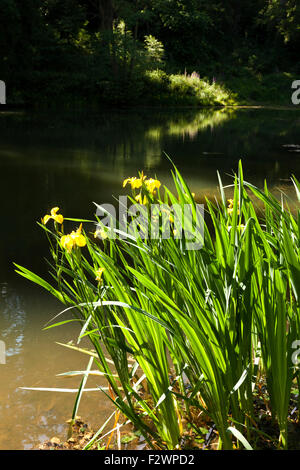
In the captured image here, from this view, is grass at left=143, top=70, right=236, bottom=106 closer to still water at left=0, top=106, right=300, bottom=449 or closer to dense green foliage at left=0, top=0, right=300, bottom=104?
dense green foliage at left=0, top=0, right=300, bottom=104

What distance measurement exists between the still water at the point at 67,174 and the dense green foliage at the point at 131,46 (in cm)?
241

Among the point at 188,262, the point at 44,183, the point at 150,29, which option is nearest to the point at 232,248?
the point at 188,262

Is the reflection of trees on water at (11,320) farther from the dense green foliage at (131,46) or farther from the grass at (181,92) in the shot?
the grass at (181,92)

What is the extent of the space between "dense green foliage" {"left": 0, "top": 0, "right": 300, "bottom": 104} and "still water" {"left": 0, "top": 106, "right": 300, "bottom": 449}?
2.41m

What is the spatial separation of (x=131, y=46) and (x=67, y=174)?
12402 mm

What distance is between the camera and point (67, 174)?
6438 mm

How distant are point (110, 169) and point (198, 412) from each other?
5469 mm

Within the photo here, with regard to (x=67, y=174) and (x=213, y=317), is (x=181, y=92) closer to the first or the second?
(x=67, y=174)

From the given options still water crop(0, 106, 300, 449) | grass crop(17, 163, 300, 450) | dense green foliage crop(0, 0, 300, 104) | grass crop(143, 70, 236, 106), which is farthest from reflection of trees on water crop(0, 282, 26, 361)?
grass crop(143, 70, 236, 106)

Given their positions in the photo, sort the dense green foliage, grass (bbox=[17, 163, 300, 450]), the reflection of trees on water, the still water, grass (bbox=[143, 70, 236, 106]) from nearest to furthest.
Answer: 1. grass (bbox=[17, 163, 300, 450])
2. the still water
3. the reflection of trees on water
4. the dense green foliage
5. grass (bbox=[143, 70, 236, 106])

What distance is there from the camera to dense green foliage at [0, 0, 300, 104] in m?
16.1

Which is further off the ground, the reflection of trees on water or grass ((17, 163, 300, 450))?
grass ((17, 163, 300, 450))

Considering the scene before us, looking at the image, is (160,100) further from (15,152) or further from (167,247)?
(167,247)

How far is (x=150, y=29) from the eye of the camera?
2294 cm
